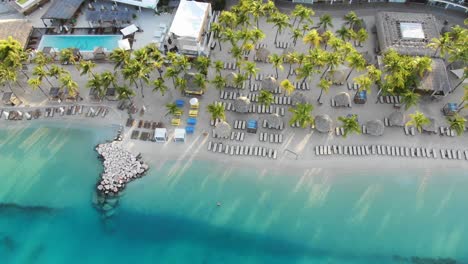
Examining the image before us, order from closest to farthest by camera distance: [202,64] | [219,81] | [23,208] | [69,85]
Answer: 1. [23,208]
2. [69,85]
3. [219,81]
4. [202,64]

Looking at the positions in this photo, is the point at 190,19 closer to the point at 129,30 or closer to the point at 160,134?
the point at 129,30

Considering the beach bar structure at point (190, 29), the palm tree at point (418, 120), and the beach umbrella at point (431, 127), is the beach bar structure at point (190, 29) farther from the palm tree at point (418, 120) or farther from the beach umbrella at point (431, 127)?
the beach umbrella at point (431, 127)

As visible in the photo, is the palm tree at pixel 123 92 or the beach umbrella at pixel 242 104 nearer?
the palm tree at pixel 123 92

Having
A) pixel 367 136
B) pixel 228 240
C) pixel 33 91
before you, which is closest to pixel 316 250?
pixel 228 240

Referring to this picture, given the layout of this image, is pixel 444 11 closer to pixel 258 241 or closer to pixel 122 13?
pixel 258 241

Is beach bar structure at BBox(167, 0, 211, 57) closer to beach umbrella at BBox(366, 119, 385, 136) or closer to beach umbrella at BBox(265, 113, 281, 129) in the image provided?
beach umbrella at BBox(265, 113, 281, 129)

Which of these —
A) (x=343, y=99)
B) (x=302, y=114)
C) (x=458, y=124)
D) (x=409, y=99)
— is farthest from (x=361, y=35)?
(x=458, y=124)

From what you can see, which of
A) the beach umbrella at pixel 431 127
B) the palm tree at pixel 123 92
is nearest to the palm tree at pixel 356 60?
the beach umbrella at pixel 431 127
